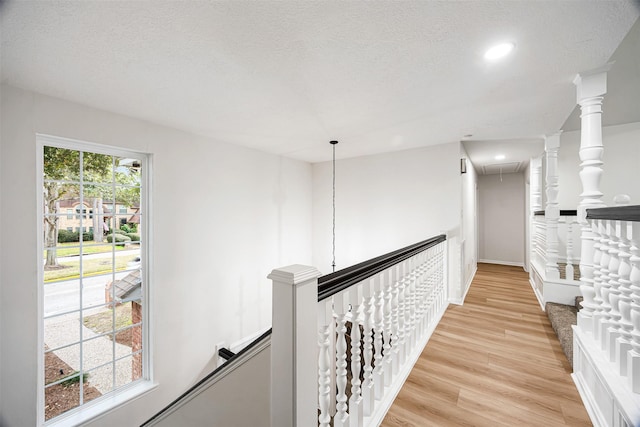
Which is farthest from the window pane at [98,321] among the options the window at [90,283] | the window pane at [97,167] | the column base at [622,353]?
the column base at [622,353]

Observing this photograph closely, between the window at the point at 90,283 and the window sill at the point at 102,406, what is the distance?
2cm

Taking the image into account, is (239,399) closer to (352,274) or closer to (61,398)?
(352,274)

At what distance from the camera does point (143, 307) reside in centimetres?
273

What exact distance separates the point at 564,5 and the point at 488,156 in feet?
12.8

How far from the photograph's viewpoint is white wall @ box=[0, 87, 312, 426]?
195 centimetres

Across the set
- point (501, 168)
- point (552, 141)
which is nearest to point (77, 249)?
point (552, 141)

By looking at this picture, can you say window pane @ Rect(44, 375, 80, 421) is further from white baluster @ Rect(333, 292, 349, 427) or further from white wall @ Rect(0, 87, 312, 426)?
white baluster @ Rect(333, 292, 349, 427)

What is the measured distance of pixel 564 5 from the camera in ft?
4.03

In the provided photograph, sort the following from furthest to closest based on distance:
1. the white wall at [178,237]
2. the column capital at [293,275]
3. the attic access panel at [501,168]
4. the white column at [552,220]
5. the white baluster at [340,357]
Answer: the attic access panel at [501,168], the white column at [552,220], the white wall at [178,237], the white baluster at [340,357], the column capital at [293,275]

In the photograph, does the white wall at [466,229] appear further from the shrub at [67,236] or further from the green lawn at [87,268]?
the shrub at [67,236]

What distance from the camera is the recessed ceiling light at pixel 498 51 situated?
152 cm

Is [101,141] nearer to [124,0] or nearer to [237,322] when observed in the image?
[124,0]

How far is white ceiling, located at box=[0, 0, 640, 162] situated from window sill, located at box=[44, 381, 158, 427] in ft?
9.33

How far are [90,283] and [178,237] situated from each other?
883mm
